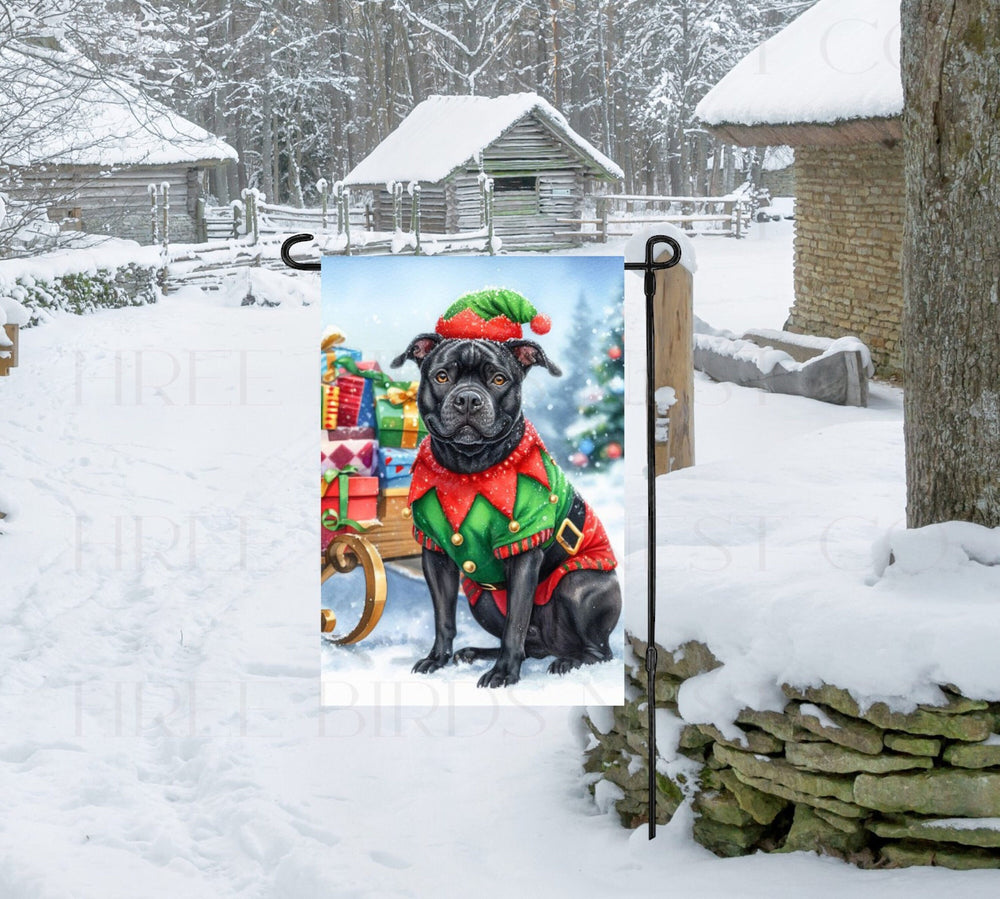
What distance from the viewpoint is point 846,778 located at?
11.7 feet

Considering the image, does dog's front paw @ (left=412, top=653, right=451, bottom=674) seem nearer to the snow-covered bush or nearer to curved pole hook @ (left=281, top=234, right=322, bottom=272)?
curved pole hook @ (left=281, top=234, right=322, bottom=272)

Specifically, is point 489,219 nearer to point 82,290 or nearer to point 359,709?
point 82,290

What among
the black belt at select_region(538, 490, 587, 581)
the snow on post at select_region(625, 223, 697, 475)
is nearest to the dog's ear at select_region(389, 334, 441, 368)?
the black belt at select_region(538, 490, 587, 581)

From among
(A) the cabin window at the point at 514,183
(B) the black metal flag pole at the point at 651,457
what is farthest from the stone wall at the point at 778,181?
(B) the black metal flag pole at the point at 651,457

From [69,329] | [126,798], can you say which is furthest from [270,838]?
[69,329]

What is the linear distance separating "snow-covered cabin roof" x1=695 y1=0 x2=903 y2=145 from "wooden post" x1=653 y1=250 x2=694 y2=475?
610 cm

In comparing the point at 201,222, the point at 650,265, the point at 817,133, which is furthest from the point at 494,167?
the point at 650,265

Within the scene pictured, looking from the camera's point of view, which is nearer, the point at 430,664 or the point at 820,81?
the point at 430,664

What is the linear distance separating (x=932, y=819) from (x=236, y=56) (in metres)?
34.9

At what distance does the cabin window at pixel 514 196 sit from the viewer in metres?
29.8

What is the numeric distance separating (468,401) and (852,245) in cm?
1129

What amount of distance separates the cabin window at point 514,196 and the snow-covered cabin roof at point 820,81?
14.6 meters

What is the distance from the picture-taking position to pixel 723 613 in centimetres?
380

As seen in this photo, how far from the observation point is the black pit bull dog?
10.3ft
